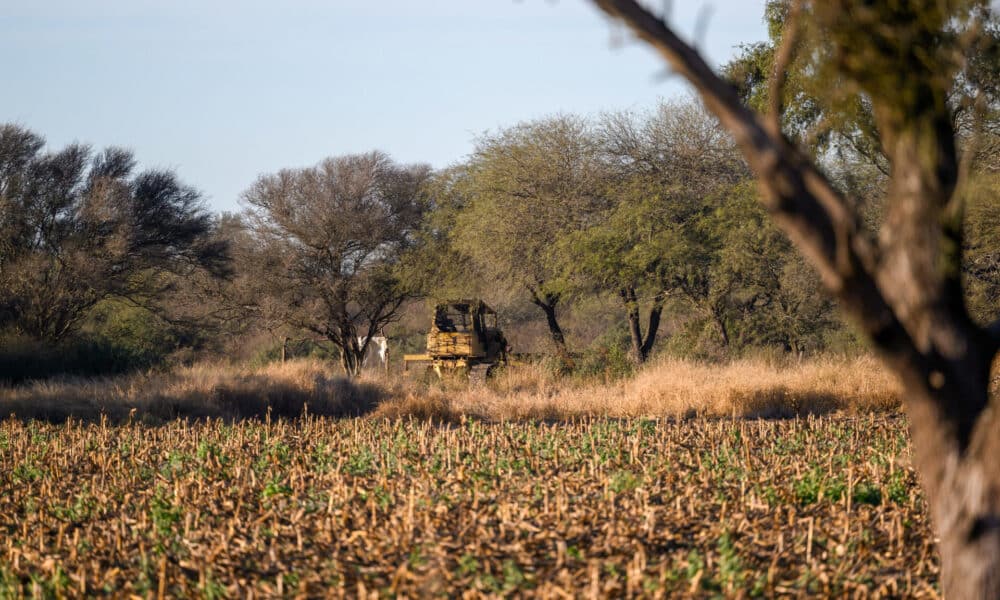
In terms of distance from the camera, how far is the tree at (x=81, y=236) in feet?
88.0

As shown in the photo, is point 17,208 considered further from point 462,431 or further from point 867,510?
point 867,510

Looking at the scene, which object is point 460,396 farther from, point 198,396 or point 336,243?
point 336,243

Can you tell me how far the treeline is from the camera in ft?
78.8

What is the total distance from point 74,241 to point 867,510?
84.2 ft

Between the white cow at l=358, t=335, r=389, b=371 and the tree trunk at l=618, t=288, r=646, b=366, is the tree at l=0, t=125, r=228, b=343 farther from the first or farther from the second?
the tree trunk at l=618, t=288, r=646, b=366

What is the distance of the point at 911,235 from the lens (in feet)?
11.7

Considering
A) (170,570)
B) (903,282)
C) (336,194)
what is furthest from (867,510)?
(336,194)

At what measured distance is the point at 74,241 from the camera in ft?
91.9


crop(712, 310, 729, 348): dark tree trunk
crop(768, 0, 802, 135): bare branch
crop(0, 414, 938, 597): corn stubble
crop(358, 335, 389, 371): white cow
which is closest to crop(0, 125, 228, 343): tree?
crop(358, 335, 389, 371): white cow

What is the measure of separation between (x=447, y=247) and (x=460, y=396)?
59.5 feet

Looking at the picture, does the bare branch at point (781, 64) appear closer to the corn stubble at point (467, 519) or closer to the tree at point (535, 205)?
the corn stubble at point (467, 519)

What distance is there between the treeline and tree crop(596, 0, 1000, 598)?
1430 centimetres

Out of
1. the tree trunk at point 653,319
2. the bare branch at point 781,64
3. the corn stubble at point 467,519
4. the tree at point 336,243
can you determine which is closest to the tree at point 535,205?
the tree trunk at point 653,319

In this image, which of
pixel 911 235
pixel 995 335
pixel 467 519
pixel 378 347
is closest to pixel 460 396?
pixel 467 519
